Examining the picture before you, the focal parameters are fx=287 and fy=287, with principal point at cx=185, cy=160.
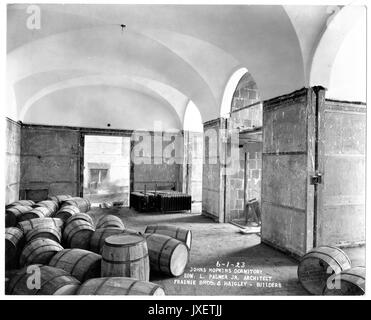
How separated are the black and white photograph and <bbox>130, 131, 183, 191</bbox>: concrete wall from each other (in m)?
1.96

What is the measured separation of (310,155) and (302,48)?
1.96 m

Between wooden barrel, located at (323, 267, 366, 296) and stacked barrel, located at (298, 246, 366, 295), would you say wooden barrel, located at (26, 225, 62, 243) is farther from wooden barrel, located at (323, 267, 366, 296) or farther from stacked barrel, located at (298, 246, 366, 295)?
wooden barrel, located at (323, 267, 366, 296)

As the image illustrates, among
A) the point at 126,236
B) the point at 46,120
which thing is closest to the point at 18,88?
Result: the point at 46,120

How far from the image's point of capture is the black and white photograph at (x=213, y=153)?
396 cm

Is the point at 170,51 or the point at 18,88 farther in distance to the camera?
the point at 18,88

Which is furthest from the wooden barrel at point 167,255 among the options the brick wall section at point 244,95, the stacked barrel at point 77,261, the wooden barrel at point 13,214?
the brick wall section at point 244,95

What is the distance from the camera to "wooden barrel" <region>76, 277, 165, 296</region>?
2924 millimetres

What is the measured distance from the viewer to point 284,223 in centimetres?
584

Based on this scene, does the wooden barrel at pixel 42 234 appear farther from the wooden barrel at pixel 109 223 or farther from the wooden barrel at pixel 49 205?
the wooden barrel at pixel 49 205

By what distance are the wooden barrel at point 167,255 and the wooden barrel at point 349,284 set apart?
2095mm

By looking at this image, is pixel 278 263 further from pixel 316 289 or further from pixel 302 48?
pixel 302 48

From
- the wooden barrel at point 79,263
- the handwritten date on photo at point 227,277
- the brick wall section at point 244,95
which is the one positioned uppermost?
the brick wall section at point 244,95
